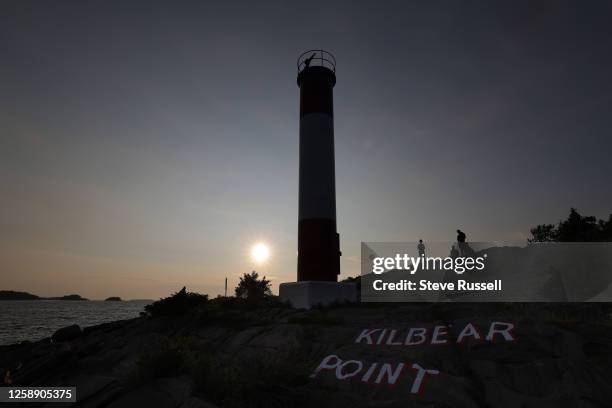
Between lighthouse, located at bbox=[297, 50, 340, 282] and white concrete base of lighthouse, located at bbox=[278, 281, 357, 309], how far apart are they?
668 millimetres

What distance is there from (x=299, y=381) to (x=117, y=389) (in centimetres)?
458

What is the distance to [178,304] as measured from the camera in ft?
68.6

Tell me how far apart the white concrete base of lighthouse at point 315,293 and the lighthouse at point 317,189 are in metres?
0.67

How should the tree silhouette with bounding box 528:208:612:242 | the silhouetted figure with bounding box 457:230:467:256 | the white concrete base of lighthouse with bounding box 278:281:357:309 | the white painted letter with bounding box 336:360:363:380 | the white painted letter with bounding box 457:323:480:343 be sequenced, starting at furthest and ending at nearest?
the tree silhouette with bounding box 528:208:612:242, the silhouetted figure with bounding box 457:230:467:256, the white concrete base of lighthouse with bounding box 278:281:357:309, the white painted letter with bounding box 457:323:480:343, the white painted letter with bounding box 336:360:363:380

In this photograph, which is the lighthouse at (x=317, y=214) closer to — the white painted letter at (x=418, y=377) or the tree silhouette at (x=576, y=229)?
the white painted letter at (x=418, y=377)

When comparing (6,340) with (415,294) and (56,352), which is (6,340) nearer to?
(56,352)

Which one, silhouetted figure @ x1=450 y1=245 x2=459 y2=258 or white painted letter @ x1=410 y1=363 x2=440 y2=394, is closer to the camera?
white painted letter @ x1=410 y1=363 x2=440 y2=394

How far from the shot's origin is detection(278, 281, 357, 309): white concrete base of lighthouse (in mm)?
18250

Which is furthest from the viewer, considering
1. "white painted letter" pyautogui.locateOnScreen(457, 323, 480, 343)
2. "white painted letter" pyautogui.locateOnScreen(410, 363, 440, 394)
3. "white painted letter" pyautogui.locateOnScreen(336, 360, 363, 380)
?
"white painted letter" pyautogui.locateOnScreen(457, 323, 480, 343)

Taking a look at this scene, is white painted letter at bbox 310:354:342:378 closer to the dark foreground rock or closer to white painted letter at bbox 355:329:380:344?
the dark foreground rock

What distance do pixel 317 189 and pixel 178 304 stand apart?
33.7 feet

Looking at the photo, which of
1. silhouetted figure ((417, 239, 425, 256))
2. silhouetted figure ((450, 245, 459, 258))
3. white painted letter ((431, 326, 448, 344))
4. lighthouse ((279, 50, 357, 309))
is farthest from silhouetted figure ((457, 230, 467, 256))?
white painted letter ((431, 326, 448, 344))

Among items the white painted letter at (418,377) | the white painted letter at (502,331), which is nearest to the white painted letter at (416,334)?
the white painted letter at (418,377)

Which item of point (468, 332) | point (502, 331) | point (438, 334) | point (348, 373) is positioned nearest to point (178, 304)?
point (348, 373)
